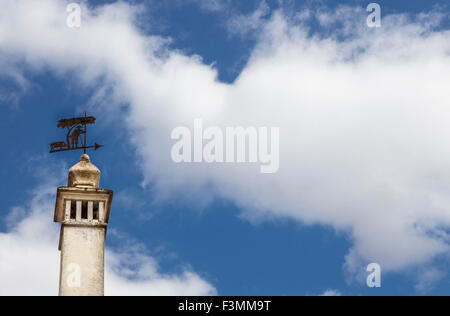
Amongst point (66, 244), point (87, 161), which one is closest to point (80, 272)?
point (66, 244)

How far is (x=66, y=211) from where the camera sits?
115 feet

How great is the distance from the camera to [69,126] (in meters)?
37.7
